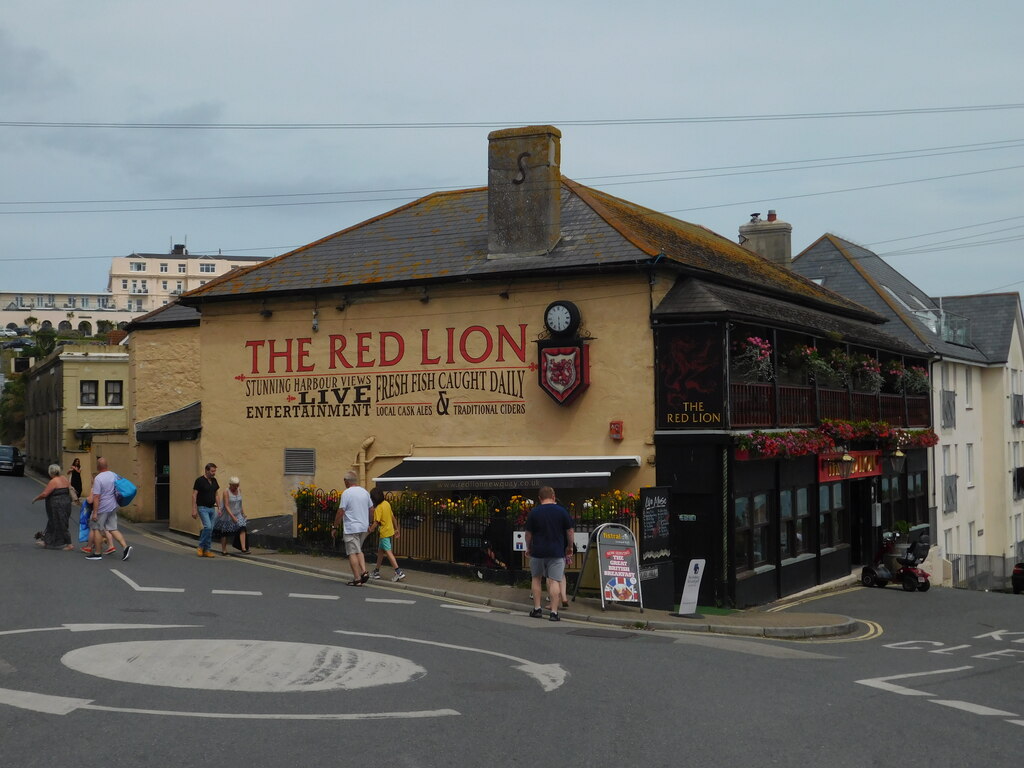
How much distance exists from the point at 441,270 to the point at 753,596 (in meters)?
9.01

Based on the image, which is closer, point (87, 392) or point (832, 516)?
point (832, 516)

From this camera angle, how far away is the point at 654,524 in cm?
1786

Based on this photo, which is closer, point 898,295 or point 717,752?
point 717,752

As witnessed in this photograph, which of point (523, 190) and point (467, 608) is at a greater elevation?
point (523, 190)

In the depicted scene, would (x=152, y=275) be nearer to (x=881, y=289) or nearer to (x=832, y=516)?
(x=881, y=289)

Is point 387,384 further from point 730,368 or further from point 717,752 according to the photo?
point 717,752

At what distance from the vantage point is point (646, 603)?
17.2m

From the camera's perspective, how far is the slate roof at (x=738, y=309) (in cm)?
1969

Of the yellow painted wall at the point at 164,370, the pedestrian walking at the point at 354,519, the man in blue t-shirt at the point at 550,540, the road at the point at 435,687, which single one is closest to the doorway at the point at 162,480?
the yellow painted wall at the point at 164,370

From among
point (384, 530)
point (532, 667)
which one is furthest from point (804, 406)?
point (532, 667)

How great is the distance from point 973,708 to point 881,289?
32.1 metres

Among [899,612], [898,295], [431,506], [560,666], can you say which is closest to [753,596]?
[899,612]

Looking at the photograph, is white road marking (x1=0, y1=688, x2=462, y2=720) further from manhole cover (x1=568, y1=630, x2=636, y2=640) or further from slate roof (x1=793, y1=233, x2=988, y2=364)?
slate roof (x1=793, y1=233, x2=988, y2=364)

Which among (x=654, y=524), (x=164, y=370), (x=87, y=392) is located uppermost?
(x=87, y=392)
